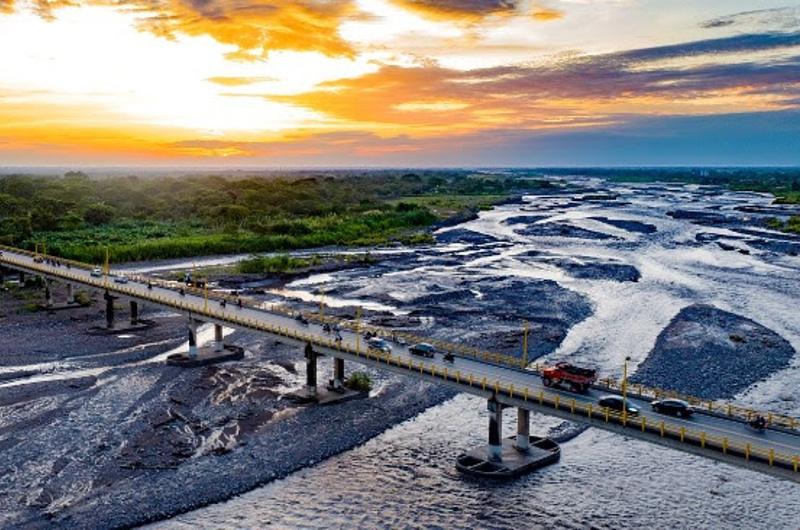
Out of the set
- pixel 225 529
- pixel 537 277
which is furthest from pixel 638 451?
pixel 537 277

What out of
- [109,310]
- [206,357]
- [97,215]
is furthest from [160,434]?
[97,215]

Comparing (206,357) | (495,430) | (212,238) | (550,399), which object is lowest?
(206,357)

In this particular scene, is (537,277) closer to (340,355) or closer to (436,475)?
(340,355)

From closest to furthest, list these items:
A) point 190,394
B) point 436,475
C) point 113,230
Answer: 1. point 436,475
2. point 190,394
3. point 113,230

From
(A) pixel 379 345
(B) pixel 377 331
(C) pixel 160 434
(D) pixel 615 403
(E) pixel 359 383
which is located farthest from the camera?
(B) pixel 377 331

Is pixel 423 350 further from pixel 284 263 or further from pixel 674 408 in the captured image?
pixel 284 263

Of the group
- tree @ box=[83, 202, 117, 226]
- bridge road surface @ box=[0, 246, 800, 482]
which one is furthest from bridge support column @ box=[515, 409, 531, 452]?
tree @ box=[83, 202, 117, 226]

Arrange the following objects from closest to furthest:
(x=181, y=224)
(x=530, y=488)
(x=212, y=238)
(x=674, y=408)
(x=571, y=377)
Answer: (x=674, y=408), (x=530, y=488), (x=571, y=377), (x=212, y=238), (x=181, y=224)
